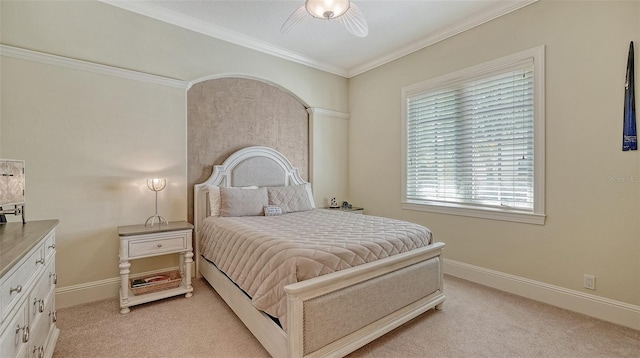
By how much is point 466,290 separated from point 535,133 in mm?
1710

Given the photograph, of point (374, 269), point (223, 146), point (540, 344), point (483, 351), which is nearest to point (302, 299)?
point (374, 269)

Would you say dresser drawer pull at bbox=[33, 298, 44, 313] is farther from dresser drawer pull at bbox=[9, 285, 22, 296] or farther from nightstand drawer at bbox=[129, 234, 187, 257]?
nightstand drawer at bbox=[129, 234, 187, 257]

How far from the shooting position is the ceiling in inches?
113

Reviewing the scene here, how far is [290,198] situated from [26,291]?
252cm

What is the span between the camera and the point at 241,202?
10.4 ft

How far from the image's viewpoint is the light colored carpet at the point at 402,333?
1.88 metres

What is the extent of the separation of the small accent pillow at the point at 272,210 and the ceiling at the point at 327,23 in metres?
2.14

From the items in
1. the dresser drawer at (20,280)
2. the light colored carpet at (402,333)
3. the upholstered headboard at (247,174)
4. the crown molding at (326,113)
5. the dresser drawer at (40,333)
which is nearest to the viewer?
the dresser drawer at (20,280)

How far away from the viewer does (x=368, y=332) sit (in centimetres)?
186

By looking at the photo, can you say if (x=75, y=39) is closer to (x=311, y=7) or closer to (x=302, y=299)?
(x=311, y=7)

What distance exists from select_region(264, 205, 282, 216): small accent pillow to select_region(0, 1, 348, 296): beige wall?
0.91 meters

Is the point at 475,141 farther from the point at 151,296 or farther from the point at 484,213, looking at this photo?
the point at 151,296

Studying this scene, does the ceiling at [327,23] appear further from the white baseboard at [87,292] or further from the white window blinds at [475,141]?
the white baseboard at [87,292]

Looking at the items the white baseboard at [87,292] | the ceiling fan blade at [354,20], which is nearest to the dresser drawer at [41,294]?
the white baseboard at [87,292]
